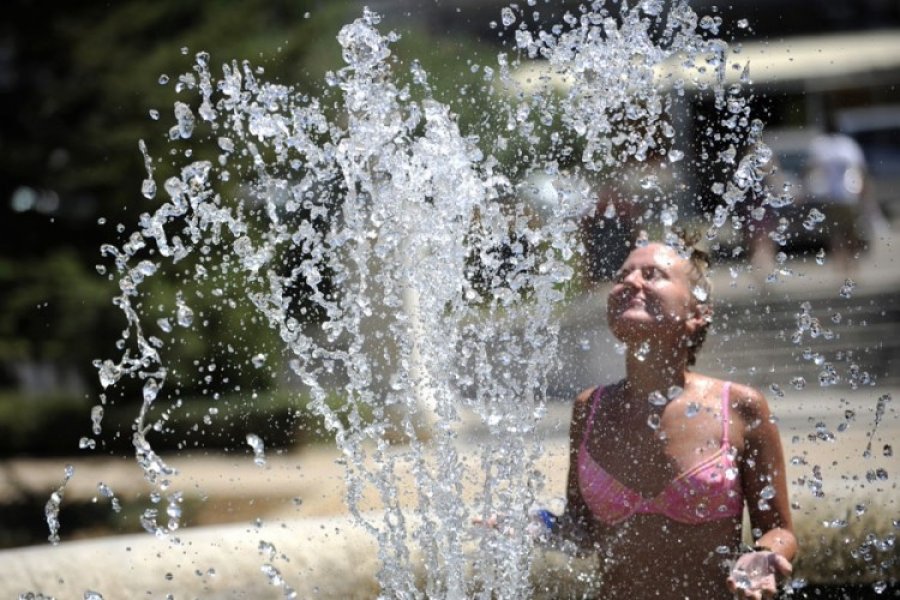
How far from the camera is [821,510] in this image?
388 cm

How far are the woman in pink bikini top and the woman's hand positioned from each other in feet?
0.33

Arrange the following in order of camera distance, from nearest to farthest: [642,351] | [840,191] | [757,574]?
[757,574], [642,351], [840,191]

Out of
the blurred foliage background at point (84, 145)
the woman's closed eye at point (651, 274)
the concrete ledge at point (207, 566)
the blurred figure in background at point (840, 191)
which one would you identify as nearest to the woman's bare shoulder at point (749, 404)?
the woman's closed eye at point (651, 274)

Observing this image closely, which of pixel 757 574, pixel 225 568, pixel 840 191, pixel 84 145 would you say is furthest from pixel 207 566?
pixel 840 191

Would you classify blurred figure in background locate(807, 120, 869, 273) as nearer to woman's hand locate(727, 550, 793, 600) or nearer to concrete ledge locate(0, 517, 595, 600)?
concrete ledge locate(0, 517, 595, 600)

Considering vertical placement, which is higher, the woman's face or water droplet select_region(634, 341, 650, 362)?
the woman's face

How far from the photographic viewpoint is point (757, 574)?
2805mm

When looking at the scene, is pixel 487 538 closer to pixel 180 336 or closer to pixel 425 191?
pixel 425 191

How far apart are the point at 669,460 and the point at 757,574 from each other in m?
0.34

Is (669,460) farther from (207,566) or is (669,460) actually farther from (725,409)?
(207,566)

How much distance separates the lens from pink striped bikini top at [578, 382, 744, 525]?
2996 mm

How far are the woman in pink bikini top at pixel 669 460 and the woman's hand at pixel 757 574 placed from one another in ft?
0.33

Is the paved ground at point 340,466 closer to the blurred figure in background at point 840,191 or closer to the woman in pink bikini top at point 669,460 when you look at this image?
the blurred figure in background at point 840,191

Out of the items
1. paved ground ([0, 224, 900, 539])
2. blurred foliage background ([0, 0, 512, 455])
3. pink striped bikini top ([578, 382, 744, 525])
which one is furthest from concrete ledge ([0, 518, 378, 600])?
blurred foliage background ([0, 0, 512, 455])
